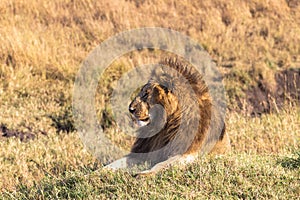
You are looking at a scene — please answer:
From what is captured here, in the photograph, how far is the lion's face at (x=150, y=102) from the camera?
17.5 feet

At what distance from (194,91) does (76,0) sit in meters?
8.09

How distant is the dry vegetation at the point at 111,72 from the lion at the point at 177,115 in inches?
11.1

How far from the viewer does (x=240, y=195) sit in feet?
15.1

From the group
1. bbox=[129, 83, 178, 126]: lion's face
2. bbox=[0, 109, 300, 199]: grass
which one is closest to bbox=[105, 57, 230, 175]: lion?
bbox=[129, 83, 178, 126]: lion's face

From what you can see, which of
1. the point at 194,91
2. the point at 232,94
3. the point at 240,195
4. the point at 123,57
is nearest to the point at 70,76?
the point at 123,57

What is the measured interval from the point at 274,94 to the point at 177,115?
5.31 meters

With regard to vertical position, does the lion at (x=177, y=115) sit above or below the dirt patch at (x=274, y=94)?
below

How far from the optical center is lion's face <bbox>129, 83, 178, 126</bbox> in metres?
5.33

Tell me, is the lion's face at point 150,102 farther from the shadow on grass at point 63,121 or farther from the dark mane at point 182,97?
the shadow on grass at point 63,121

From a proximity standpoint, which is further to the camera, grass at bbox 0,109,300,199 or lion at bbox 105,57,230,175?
lion at bbox 105,57,230,175

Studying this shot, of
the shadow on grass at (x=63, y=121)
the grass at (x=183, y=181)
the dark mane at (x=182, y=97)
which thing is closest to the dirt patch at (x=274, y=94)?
the shadow on grass at (x=63, y=121)

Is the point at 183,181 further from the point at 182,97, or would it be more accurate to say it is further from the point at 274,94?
the point at 274,94

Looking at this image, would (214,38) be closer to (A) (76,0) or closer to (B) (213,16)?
(B) (213,16)

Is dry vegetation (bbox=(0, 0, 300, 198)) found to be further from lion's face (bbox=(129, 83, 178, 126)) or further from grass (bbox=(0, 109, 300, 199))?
lion's face (bbox=(129, 83, 178, 126))
